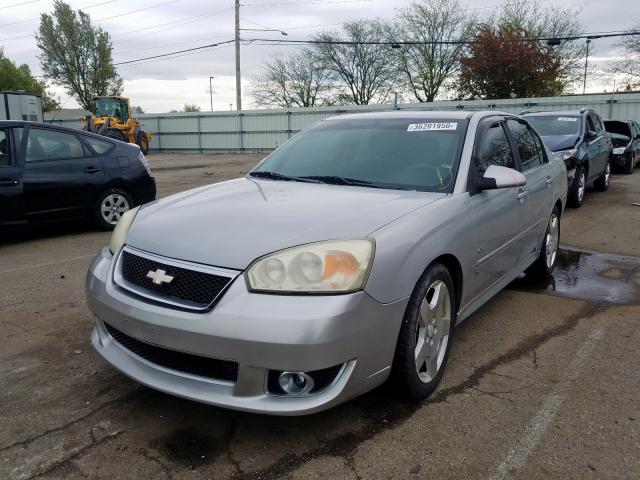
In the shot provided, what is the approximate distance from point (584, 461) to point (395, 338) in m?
0.94

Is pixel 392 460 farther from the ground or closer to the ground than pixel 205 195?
closer to the ground

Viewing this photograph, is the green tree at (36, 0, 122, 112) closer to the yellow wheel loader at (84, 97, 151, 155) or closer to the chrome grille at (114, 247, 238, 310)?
the yellow wheel loader at (84, 97, 151, 155)

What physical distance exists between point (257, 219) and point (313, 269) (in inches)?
20.8

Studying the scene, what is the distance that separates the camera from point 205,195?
11.3 ft

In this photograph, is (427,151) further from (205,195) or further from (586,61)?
(586,61)

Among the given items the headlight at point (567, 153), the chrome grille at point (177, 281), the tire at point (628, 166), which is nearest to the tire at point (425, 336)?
the chrome grille at point (177, 281)

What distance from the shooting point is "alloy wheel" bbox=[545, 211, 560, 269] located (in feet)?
16.7

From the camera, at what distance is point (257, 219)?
9.06 ft

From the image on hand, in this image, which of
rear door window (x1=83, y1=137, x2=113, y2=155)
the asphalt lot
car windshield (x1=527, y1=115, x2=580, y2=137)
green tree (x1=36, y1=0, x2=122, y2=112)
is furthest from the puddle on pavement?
green tree (x1=36, y1=0, x2=122, y2=112)

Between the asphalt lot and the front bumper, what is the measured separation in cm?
28

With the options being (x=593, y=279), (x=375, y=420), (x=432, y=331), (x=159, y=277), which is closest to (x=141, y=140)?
(x=593, y=279)

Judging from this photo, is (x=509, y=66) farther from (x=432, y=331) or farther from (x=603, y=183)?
(x=432, y=331)

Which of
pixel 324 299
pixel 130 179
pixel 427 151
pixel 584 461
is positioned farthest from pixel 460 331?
pixel 130 179

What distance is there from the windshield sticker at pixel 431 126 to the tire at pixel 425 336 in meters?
1.20
